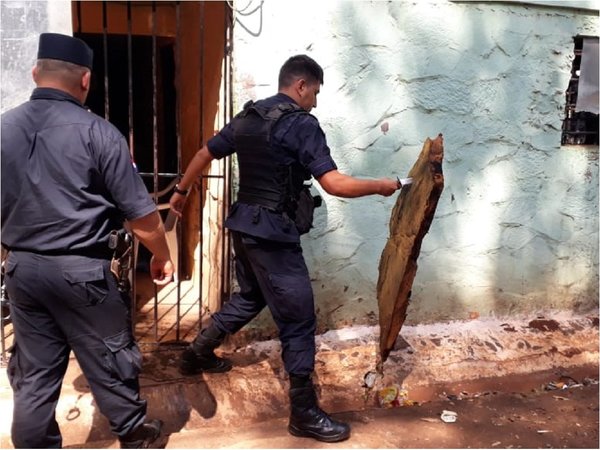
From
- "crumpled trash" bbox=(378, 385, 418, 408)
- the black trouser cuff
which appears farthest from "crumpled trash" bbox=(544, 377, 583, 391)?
the black trouser cuff

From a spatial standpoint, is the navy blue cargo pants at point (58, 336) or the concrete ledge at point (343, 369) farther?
the concrete ledge at point (343, 369)

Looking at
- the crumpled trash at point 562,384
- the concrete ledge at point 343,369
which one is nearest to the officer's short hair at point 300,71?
the concrete ledge at point 343,369

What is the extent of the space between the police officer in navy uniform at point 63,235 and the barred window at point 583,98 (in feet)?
10.2

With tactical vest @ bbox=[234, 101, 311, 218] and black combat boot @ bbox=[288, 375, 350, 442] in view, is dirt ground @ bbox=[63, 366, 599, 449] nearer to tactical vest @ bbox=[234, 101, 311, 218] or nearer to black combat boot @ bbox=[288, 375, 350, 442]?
black combat boot @ bbox=[288, 375, 350, 442]

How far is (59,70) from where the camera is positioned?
7.81 feet

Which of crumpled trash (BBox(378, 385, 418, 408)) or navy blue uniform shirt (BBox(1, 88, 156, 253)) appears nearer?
navy blue uniform shirt (BBox(1, 88, 156, 253))

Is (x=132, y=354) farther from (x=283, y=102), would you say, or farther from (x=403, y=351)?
(x=403, y=351)

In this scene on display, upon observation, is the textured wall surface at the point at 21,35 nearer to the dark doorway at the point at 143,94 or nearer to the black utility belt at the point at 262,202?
the black utility belt at the point at 262,202

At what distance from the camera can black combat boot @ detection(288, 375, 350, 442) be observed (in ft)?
9.95

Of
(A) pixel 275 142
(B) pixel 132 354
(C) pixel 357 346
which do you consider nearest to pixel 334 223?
(C) pixel 357 346

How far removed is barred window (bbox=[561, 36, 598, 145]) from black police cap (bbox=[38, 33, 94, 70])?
3.26 metres

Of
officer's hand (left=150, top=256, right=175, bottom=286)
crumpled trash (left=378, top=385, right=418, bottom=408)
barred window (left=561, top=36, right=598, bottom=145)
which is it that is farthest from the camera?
barred window (left=561, top=36, right=598, bottom=145)

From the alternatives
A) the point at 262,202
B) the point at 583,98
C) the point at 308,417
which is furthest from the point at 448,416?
the point at 583,98

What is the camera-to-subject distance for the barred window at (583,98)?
416 cm
